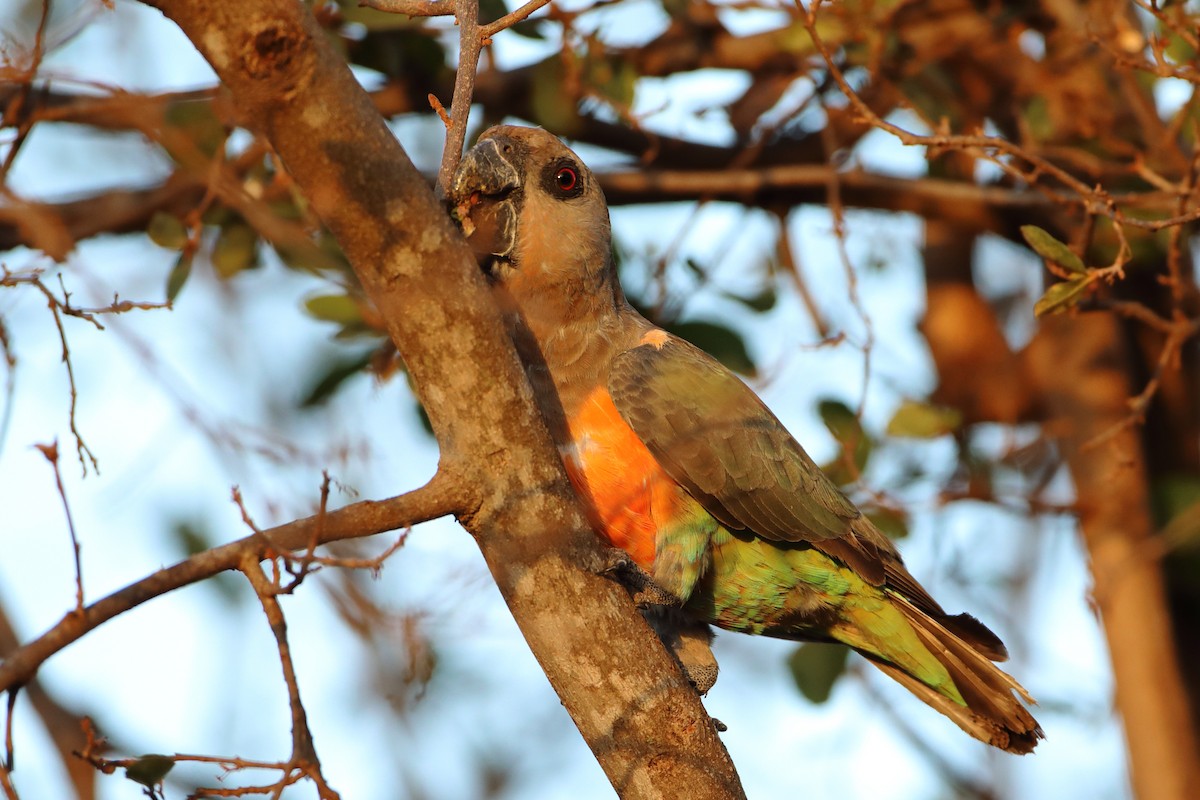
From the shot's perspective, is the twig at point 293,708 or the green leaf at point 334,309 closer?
the twig at point 293,708

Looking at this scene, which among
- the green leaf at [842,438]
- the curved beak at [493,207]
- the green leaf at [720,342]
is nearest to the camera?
the curved beak at [493,207]

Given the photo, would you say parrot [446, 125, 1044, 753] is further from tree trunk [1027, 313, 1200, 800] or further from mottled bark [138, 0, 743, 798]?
tree trunk [1027, 313, 1200, 800]

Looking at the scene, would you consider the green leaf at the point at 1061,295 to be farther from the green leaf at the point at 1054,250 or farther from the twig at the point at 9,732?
the twig at the point at 9,732

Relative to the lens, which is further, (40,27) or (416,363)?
(40,27)

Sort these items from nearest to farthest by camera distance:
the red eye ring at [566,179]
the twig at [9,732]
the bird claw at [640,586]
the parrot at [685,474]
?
the twig at [9,732] < the bird claw at [640,586] < the parrot at [685,474] < the red eye ring at [566,179]

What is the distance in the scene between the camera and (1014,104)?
5.99 meters

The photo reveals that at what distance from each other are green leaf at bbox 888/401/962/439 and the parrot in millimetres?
1387

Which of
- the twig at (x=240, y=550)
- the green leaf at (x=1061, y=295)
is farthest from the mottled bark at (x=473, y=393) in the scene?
the green leaf at (x=1061, y=295)

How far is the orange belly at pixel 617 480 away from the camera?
3.88 m

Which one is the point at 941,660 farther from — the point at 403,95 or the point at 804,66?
the point at 403,95

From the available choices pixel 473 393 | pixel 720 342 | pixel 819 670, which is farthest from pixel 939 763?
pixel 473 393

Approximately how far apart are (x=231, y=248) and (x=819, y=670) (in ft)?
11.4

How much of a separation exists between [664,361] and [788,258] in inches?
85.0

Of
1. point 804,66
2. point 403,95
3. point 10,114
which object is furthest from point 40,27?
point 804,66
